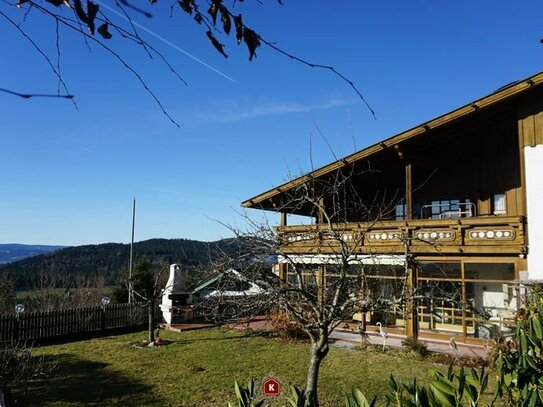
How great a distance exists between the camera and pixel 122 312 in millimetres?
20328

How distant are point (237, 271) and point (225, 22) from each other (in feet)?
20.3

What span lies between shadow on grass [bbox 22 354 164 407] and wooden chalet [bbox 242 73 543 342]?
17.5 ft

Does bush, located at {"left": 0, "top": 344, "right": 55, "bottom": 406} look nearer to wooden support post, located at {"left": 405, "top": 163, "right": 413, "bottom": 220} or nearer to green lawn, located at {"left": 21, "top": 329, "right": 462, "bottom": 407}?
green lawn, located at {"left": 21, "top": 329, "right": 462, "bottom": 407}

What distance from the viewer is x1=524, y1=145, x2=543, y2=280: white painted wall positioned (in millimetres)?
13914

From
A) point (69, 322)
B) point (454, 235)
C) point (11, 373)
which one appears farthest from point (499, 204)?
point (69, 322)

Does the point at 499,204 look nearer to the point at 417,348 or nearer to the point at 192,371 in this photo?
the point at 417,348

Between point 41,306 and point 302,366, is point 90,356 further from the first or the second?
point 41,306

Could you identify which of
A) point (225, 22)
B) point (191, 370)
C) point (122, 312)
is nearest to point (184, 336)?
point (122, 312)

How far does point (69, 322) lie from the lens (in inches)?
724

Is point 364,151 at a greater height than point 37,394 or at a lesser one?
greater

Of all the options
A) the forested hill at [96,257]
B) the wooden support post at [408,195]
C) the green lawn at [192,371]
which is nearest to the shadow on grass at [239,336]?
the green lawn at [192,371]

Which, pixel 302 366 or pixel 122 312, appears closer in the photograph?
pixel 302 366

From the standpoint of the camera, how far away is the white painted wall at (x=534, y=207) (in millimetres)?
13914

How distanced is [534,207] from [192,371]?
10.7m
